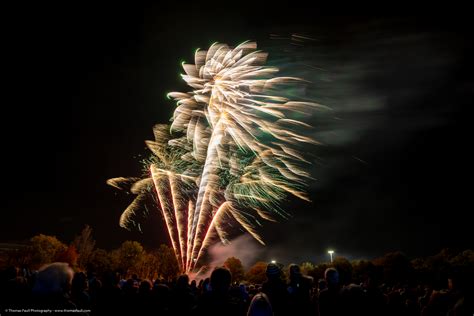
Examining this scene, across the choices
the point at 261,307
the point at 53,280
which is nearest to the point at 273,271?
the point at 261,307

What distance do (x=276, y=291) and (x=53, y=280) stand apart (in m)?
3.46

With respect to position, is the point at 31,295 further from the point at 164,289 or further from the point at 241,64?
the point at 241,64

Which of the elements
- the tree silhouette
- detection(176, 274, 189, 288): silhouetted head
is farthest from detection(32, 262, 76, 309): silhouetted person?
the tree silhouette

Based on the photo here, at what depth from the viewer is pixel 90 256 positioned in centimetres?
10194

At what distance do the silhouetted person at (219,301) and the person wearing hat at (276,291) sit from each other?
4.90 feet

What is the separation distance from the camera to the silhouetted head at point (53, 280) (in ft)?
13.4

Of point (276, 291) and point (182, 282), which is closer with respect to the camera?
point (276, 291)

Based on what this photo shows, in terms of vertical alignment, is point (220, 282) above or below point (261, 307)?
above

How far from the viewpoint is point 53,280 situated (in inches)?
162

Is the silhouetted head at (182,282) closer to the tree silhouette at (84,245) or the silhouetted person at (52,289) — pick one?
the silhouetted person at (52,289)

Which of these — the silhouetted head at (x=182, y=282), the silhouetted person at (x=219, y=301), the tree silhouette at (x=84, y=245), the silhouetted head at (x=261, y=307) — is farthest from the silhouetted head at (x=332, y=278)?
the tree silhouette at (x=84, y=245)

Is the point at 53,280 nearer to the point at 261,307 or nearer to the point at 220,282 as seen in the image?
the point at 220,282

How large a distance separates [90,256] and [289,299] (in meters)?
109

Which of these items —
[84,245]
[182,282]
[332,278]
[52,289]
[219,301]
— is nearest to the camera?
[52,289]
